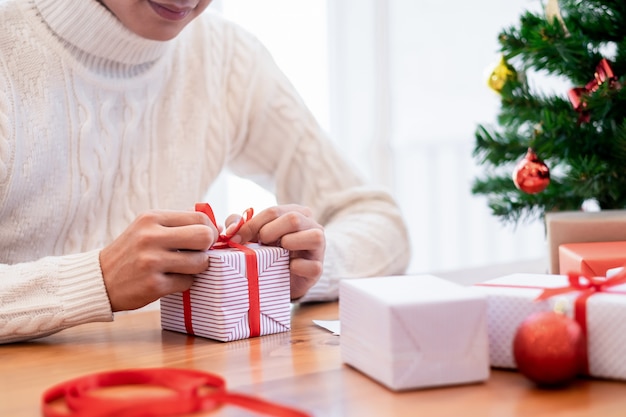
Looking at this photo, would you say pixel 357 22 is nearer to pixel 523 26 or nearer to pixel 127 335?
pixel 523 26

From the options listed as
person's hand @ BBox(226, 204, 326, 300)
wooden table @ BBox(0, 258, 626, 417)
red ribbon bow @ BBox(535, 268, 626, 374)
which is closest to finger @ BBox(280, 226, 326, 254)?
person's hand @ BBox(226, 204, 326, 300)

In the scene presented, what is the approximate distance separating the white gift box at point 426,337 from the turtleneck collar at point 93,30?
0.72m

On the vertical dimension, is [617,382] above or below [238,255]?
below

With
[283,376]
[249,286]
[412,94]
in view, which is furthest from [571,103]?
[412,94]

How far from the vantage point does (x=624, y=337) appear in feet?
2.51

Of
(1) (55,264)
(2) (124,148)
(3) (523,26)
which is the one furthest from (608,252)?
(2) (124,148)

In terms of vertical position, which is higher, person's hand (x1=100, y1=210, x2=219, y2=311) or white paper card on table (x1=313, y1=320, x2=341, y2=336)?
person's hand (x1=100, y1=210, x2=219, y2=311)

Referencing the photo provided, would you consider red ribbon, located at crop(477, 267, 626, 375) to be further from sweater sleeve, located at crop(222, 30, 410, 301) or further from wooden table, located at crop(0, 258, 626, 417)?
sweater sleeve, located at crop(222, 30, 410, 301)

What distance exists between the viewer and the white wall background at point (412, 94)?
309 centimetres

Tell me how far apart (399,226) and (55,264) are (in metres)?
0.66

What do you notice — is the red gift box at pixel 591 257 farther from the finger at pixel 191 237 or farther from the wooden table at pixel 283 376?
the finger at pixel 191 237

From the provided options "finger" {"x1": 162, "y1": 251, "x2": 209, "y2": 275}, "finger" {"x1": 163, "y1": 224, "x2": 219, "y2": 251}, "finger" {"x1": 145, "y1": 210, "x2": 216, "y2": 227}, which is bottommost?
"finger" {"x1": 162, "y1": 251, "x2": 209, "y2": 275}

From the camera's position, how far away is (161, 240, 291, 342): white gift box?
97 centimetres

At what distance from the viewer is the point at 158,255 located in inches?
38.6
